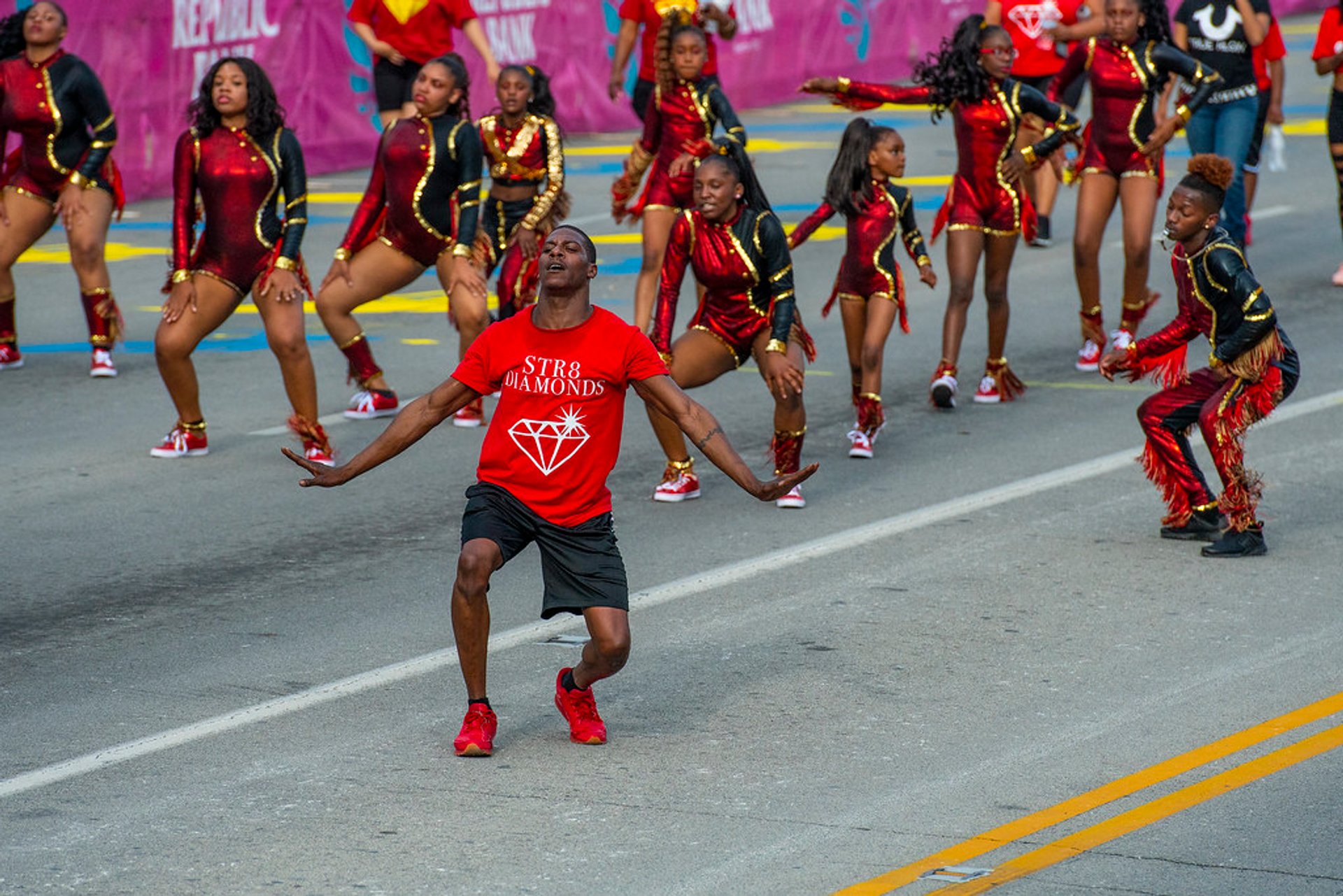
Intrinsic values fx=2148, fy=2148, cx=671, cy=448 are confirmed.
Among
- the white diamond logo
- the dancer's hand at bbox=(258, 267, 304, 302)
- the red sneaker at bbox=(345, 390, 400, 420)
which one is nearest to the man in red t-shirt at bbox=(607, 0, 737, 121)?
the red sneaker at bbox=(345, 390, 400, 420)

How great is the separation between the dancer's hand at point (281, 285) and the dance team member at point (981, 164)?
10.4ft

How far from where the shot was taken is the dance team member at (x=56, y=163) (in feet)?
41.9

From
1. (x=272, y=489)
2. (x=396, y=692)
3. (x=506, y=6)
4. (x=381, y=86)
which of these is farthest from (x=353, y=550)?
(x=506, y=6)

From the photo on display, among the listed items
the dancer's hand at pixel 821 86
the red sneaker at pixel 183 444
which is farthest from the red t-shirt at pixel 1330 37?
the red sneaker at pixel 183 444

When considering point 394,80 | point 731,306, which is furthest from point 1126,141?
point 394,80

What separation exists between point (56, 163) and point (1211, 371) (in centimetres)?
720

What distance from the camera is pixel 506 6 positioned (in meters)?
23.4

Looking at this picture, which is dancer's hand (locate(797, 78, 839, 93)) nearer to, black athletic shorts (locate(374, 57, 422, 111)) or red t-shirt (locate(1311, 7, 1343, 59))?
red t-shirt (locate(1311, 7, 1343, 59))

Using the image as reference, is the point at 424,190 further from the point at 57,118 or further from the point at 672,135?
the point at 57,118

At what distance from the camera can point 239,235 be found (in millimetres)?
10852

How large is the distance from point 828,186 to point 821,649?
422cm

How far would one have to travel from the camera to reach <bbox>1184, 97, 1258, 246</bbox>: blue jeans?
15.1 metres

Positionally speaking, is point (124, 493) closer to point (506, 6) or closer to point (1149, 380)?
point (1149, 380)

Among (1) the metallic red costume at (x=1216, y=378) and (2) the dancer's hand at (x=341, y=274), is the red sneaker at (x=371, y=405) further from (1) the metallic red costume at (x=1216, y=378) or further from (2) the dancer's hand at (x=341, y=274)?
(1) the metallic red costume at (x=1216, y=378)
